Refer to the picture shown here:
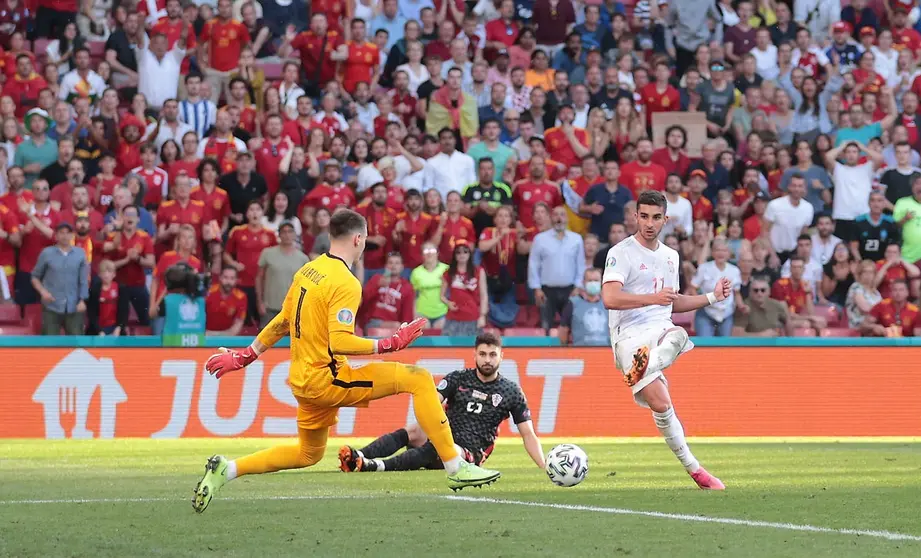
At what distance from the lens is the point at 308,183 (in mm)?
21281

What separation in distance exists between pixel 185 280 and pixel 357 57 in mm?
5756

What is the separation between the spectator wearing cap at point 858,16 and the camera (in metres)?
26.5

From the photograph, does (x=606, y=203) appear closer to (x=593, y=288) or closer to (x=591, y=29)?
(x=593, y=288)

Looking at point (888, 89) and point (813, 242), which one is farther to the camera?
point (888, 89)

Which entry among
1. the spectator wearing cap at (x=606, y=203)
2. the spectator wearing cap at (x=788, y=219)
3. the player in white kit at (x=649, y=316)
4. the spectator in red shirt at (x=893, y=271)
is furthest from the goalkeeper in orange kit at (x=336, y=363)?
the spectator wearing cap at (x=788, y=219)

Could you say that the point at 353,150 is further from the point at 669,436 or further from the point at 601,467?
the point at 669,436

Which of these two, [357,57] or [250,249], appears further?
[357,57]

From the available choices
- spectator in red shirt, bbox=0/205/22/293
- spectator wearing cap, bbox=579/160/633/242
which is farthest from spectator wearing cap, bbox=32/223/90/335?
spectator wearing cap, bbox=579/160/633/242

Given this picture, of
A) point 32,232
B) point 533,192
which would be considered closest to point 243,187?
point 32,232

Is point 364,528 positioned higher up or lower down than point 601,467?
higher up

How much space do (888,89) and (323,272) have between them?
1725cm

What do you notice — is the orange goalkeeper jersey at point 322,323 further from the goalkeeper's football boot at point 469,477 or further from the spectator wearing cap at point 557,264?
the spectator wearing cap at point 557,264

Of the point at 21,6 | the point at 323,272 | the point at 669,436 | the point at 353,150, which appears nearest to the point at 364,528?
the point at 323,272

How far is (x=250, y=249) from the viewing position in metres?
20.3
